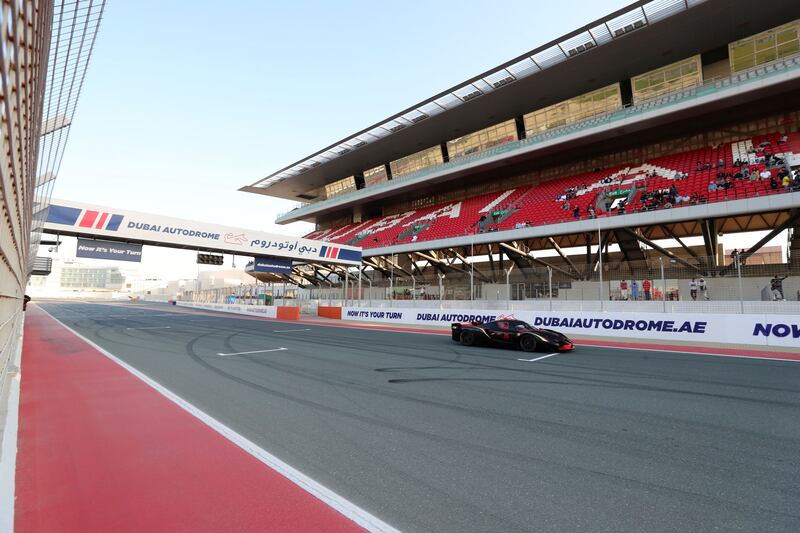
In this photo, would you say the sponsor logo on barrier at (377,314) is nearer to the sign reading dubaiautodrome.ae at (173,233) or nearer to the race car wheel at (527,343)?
the sign reading dubaiautodrome.ae at (173,233)

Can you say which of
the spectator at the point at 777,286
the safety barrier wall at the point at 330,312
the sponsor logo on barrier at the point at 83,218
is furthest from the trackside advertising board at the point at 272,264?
the spectator at the point at 777,286

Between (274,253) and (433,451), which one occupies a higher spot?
(274,253)

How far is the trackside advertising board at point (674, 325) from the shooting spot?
38.1ft

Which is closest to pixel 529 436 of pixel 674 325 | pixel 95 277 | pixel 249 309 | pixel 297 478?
pixel 297 478

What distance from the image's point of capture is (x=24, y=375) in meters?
7.10

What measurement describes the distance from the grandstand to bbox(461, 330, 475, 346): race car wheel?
8460 mm

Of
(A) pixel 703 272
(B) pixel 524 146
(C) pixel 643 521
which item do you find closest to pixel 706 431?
(C) pixel 643 521

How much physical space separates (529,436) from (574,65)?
25.5m

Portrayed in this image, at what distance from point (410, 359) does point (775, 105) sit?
87.8ft

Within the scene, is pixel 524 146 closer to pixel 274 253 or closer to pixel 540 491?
pixel 274 253

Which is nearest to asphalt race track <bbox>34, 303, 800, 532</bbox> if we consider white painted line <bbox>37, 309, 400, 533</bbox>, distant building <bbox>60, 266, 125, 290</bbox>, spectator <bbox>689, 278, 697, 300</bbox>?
white painted line <bbox>37, 309, 400, 533</bbox>

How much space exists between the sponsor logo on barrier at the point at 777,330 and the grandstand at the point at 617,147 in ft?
16.5

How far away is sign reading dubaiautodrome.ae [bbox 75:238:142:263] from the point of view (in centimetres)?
1719

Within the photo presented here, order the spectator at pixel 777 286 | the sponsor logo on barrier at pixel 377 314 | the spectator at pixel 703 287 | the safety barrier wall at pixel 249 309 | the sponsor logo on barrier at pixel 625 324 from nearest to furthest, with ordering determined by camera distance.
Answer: the sponsor logo on barrier at pixel 625 324 → the spectator at pixel 777 286 → the spectator at pixel 703 287 → the sponsor logo on barrier at pixel 377 314 → the safety barrier wall at pixel 249 309
